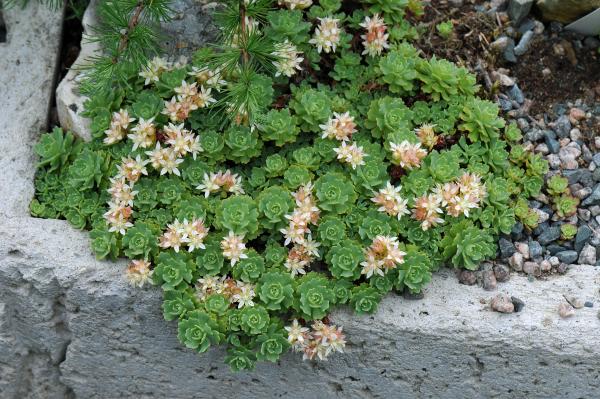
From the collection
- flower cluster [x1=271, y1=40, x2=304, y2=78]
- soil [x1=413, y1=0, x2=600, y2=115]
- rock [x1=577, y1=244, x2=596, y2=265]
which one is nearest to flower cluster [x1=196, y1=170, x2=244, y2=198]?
flower cluster [x1=271, y1=40, x2=304, y2=78]

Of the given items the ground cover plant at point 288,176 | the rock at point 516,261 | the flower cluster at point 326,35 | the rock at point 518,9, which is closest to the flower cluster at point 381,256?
the ground cover plant at point 288,176

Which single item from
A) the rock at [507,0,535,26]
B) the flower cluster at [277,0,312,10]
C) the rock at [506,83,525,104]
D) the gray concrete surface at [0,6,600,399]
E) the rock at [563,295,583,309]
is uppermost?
the rock at [507,0,535,26]

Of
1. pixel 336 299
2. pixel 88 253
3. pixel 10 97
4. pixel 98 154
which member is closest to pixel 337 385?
pixel 336 299

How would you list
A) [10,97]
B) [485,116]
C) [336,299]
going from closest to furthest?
[336,299], [485,116], [10,97]

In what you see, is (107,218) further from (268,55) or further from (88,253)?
A: (268,55)

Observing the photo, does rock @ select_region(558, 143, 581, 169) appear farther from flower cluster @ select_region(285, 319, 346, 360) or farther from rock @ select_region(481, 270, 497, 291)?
flower cluster @ select_region(285, 319, 346, 360)

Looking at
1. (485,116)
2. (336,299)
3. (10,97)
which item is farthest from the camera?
(10,97)
